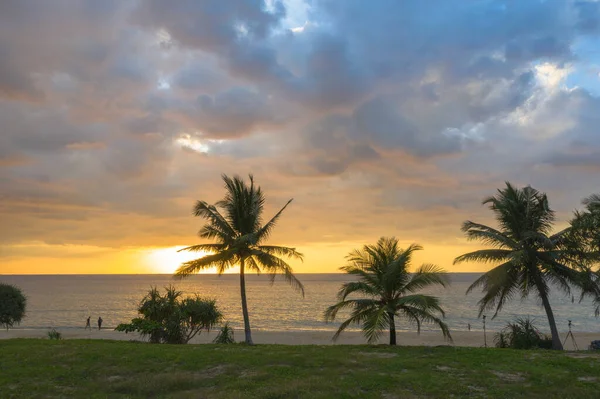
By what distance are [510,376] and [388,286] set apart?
8.57 m

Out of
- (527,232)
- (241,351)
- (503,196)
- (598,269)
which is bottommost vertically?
(241,351)

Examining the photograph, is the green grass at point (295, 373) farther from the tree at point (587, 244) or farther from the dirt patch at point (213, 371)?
the tree at point (587, 244)

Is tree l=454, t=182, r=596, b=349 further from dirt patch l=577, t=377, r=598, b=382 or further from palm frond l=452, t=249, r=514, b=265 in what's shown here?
dirt patch l=577, t=377, r=598, b=382

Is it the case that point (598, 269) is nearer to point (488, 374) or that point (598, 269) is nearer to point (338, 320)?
point (488, 374)

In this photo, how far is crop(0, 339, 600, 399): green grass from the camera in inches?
481

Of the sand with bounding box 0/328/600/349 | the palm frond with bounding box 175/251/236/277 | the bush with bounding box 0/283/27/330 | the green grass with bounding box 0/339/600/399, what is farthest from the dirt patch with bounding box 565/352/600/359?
the bush with bounding box 0/283/27/330

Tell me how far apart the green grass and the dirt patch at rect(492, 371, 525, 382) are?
0.03 meters

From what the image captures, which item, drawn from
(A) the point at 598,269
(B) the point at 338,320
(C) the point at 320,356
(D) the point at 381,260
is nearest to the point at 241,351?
(C) the point at 320,356

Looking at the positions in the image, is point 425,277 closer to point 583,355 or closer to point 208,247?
point 583,355

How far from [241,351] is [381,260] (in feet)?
28.2

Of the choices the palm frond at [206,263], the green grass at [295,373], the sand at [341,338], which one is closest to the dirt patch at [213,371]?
the green grass at [295,373]

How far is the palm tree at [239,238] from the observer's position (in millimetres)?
24906

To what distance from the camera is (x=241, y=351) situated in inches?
723

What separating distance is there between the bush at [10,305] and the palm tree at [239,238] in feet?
65.3
